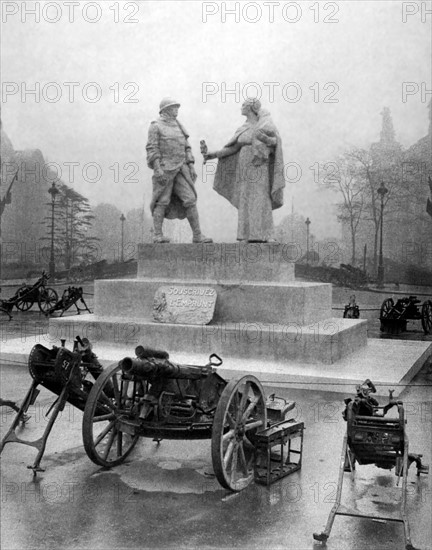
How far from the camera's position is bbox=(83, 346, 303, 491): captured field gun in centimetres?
368

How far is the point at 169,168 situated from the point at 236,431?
596 cm

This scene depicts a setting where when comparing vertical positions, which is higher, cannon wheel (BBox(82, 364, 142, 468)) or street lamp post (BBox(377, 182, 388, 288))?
street lamp post (BBox(377, 182, 388, 288))

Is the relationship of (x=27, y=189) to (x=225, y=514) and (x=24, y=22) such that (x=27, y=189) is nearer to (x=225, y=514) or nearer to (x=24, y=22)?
(x=24, y=22)

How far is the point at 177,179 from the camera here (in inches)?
369

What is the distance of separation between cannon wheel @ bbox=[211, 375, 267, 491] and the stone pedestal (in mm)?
3384

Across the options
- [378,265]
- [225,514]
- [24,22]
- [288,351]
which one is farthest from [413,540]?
[24,22]

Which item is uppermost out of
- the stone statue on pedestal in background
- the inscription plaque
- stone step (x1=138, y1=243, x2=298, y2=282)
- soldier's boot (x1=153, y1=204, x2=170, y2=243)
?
the stone statue on pedestal in background

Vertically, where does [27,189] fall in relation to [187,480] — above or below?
above

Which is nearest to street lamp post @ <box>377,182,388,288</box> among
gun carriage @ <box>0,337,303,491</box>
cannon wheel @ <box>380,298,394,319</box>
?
cannon wheel @ <box>380,298,394,319</box>

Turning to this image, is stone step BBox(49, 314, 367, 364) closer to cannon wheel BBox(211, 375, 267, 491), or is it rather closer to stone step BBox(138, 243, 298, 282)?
stone step BBox(138, 243, 298, 282)

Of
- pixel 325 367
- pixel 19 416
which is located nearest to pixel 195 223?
pixel 325 367

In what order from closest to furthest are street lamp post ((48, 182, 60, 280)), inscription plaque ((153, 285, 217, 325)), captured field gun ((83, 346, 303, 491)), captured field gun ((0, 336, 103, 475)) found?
captured field gun ((83, 346, 303, 491))
captured field gun ((0, 336, 103, 475))
inscription plaque ((153, 285, 217, 325))
street lamp post ((48, 182, 60, 280))

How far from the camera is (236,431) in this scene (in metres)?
3.76

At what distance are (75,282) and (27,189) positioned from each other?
2.99 meters
